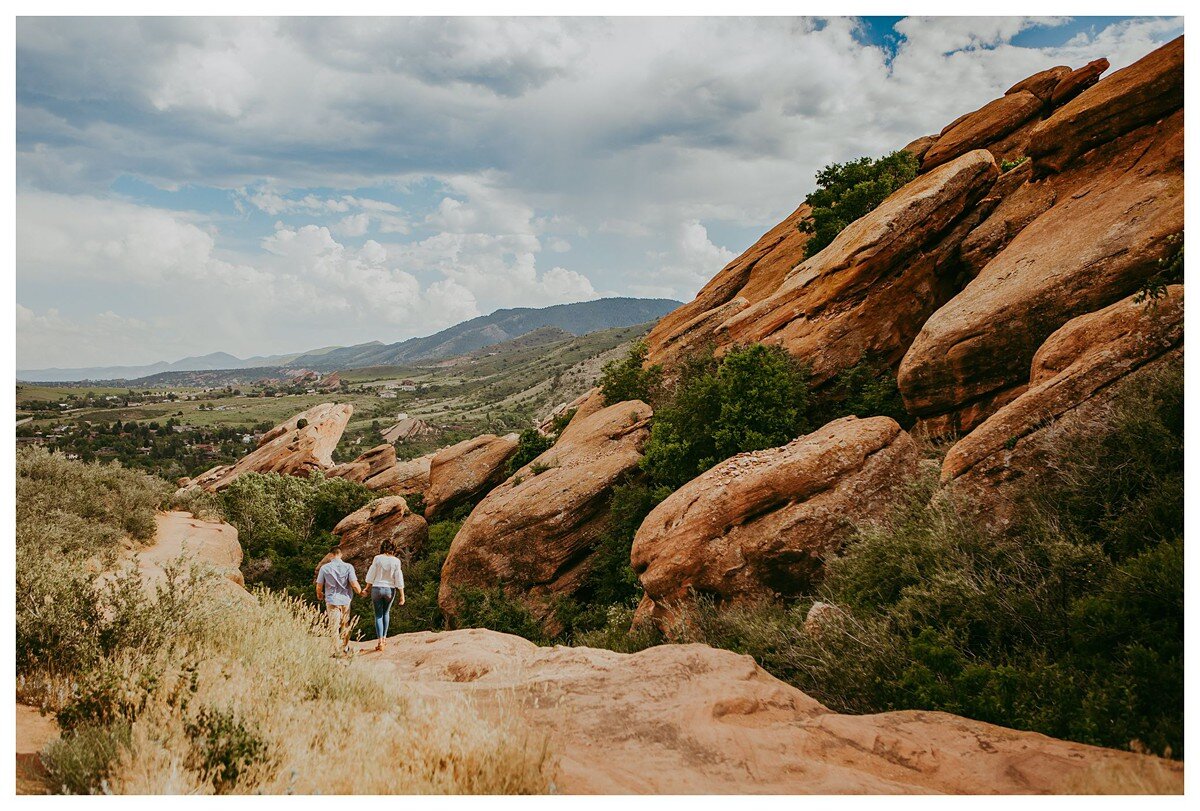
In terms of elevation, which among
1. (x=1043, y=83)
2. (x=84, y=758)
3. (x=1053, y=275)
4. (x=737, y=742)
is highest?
(x=1043, y=83)

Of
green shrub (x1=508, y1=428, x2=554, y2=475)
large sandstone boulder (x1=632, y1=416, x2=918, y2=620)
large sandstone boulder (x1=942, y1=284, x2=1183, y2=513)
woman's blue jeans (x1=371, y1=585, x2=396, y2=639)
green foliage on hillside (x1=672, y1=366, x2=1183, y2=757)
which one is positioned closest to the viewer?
green foliage on hillside (x1=672, y1=366, x2=1183, y2=757)

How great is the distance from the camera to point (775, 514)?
41.6 ft

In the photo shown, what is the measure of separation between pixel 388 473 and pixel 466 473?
16.6 meters

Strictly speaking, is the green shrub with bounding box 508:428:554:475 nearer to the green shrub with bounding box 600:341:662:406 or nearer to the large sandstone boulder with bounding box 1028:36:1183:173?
the green shrub with bounding box 600:341:662:406

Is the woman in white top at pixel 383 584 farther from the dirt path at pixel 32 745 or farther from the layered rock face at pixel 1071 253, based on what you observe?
the layered rock face at pixel 1071 253

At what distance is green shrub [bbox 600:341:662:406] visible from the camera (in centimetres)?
2608

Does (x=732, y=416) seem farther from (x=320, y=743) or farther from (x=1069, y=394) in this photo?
(x=320, y=743)

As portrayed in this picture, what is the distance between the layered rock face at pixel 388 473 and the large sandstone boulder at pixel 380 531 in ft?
14.8

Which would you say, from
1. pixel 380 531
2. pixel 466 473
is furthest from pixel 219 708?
pixel 380 531

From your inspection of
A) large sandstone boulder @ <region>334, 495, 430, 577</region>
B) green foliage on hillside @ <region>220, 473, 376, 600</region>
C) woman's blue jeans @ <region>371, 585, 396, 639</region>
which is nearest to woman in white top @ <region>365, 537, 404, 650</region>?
woman's blue jeans @ <region>371, 585, 396, 639</region>

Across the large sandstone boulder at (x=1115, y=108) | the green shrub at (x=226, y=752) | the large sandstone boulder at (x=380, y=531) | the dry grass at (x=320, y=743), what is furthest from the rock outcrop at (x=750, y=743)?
the large sandstone boulder at (x=380, y=531)

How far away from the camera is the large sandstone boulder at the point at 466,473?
30.3 meters

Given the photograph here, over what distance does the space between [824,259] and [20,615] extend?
73.7ft

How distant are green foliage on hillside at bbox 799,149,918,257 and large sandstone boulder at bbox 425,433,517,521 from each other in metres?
19.4
